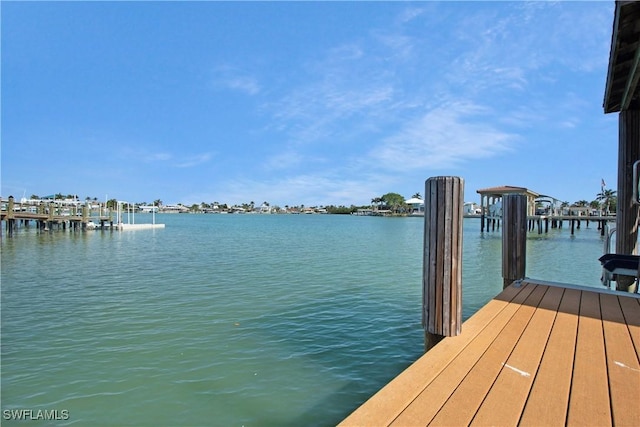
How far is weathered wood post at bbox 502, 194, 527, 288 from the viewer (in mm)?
5289

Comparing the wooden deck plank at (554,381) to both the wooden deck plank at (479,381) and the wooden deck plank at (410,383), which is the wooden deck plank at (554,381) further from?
the wooden deck plank at (410,383)

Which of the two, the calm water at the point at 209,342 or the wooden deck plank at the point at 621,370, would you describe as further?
the calm water at the point at 209,342

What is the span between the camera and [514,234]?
5.27 metres

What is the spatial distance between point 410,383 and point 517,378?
0.75m

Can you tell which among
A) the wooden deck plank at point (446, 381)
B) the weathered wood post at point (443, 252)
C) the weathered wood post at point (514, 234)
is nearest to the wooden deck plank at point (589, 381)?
the wooden deck plank at point (446, 381)

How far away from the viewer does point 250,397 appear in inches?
150

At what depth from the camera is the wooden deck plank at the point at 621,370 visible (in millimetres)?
1941

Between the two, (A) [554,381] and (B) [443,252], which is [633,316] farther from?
(B) [443,252]

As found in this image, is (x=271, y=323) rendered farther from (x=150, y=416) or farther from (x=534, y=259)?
(x=534, y=259)

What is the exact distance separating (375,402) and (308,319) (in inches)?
181

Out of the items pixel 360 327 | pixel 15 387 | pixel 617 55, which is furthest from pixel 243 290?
pixel 617 55

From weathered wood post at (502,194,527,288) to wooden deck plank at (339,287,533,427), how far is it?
6.82ft

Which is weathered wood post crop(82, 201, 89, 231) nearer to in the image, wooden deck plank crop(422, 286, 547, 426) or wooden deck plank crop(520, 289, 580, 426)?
wooden deck plank crop(422, 286, 547, 426)

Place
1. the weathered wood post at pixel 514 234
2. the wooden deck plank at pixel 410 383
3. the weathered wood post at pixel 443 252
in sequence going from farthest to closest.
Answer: the weathered wood post at pixel 514 234, the weathered wood post at pixel 443 252, the wooden deck plank at pixel 410 383
